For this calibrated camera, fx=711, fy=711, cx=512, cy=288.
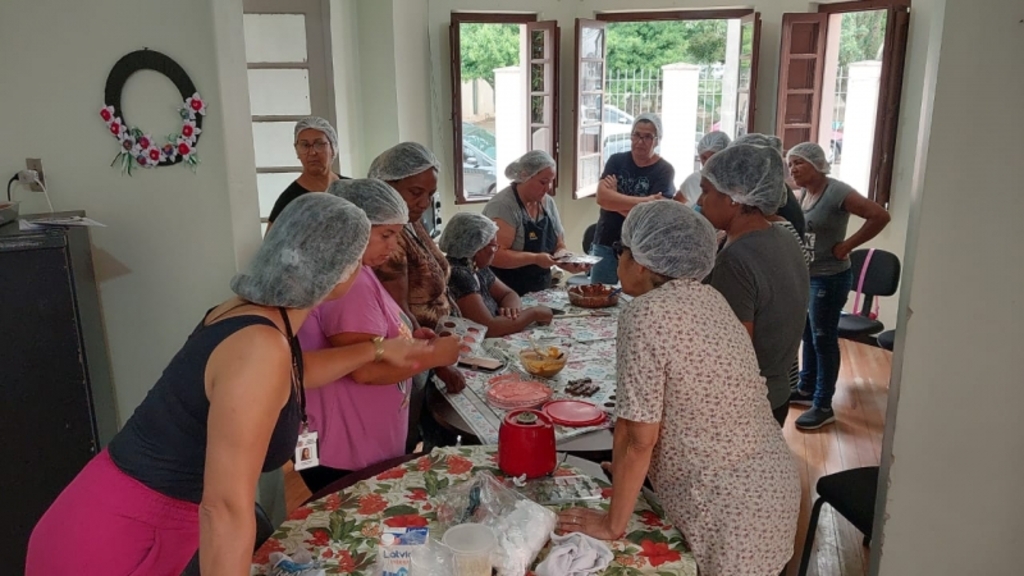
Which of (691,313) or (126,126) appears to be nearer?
(691,313)

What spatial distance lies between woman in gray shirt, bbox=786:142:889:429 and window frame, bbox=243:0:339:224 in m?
2.68

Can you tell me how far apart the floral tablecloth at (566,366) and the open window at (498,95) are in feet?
7.78

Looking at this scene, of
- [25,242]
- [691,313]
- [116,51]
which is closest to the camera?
[691,313]

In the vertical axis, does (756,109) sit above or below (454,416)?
above

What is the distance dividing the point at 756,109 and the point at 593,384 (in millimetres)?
3867

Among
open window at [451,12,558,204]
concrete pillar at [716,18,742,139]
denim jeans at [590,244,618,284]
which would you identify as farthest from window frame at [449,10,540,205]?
denim jeans at [590,244,618,284]

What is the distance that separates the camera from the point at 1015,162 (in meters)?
1.52

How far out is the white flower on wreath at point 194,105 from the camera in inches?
91.0

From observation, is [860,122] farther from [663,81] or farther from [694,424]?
[694,424]

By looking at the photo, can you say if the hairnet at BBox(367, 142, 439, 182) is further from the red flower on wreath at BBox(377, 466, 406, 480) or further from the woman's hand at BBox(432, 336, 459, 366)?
the red flower on wreath at BBox(377, 466, 406, 480)

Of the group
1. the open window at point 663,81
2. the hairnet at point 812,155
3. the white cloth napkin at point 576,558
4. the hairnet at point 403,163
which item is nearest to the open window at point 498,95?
the open window at point 663,81

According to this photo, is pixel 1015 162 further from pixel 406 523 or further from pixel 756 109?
pixel 756 109

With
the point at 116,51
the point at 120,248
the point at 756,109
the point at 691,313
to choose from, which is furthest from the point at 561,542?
the point at 756,109

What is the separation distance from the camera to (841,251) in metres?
3.73
